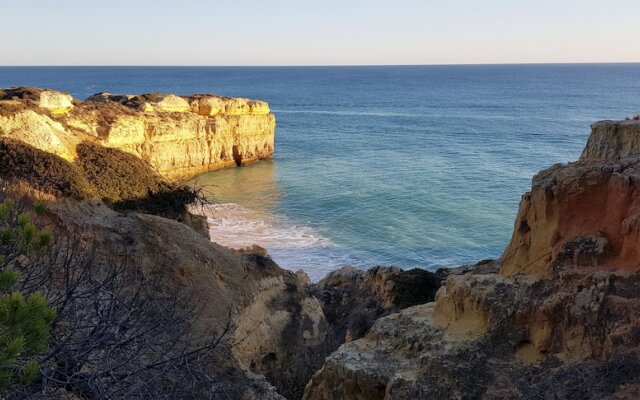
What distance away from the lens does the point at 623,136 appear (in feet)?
39.2

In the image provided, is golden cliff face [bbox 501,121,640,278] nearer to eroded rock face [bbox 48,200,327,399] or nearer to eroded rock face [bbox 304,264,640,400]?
eroded rock face [bbox 304,264,640,400]

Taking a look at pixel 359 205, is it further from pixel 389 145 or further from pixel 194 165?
pixel 389 145

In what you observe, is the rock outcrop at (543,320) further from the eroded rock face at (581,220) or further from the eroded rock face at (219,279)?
the eroded rock face at (219,279)

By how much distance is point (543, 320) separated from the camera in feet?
32.7

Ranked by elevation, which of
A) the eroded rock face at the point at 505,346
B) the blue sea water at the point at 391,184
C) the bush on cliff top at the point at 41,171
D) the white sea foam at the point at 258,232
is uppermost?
the bush on cliff top at the point at 41,171

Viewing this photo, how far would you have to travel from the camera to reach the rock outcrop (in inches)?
361

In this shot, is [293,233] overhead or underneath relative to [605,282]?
underneath

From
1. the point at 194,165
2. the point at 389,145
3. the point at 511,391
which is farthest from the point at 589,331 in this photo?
the point at 389,145

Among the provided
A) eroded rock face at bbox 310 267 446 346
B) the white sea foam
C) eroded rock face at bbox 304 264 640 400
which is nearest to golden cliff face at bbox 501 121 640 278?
eroded rock face at bbox 304 264 640 400

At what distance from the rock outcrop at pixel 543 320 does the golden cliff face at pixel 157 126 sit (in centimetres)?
1671

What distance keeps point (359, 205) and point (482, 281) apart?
30045 mm

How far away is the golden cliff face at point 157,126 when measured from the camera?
23.8 metres

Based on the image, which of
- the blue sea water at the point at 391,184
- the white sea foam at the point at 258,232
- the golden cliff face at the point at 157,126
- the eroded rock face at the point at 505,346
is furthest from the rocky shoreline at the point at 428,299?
the white sea foam at the point at 258,232

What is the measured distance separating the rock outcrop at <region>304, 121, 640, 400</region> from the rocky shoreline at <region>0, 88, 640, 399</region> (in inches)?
0.9
